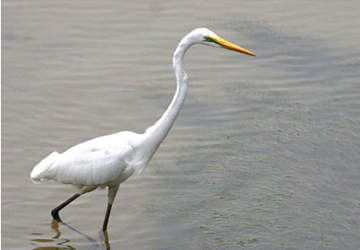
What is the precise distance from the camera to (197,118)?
24.4ft

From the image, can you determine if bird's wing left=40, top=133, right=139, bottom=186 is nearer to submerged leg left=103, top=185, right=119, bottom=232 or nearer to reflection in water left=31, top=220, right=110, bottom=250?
submerged leg left=103, top=185, right=119, bottom=232

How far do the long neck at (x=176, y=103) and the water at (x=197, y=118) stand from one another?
2.35ft

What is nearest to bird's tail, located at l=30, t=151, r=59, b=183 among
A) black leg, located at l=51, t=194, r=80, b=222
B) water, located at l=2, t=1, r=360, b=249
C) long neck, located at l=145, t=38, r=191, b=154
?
black leg, located at l=51, t=194, r=80, b=222

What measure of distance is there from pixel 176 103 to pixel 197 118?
6.36 feet

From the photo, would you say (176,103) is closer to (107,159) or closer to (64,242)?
(107,159)

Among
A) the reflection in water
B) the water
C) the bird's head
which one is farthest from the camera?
the water

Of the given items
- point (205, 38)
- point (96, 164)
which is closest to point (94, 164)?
point (96, 164)

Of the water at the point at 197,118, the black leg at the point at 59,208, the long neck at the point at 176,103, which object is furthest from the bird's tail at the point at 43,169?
the long neck at the point at 176,103

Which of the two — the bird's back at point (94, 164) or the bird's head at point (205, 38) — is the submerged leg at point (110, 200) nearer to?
the bird's back at point (94, 164)

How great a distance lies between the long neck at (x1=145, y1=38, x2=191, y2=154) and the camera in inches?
215

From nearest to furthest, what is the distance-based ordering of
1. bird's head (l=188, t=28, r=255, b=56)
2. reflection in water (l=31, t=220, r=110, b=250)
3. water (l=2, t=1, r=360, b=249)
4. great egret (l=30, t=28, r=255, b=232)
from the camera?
bird's head (l=188, t=28, r=255, b=56) → great egret (l=30, t=28, r=255, b=232) → reflection in water (l=31, t=220, r=110, b=250) → water (l=2, t=1, r=360, b=249)

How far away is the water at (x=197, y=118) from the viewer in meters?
5.91

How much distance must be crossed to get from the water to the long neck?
716 mm

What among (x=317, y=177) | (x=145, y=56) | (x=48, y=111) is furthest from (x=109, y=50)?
(x=317, y=177)
